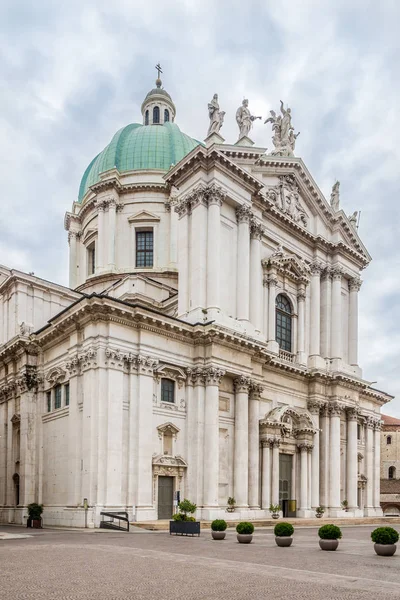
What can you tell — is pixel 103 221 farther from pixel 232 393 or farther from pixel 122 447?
pixel 122 447

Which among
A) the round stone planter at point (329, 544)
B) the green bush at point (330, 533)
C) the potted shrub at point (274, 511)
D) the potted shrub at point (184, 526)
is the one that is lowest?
the potted shrub at point (274, 511)

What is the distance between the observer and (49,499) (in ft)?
117

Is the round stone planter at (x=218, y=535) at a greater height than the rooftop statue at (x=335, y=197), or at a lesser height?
lesser

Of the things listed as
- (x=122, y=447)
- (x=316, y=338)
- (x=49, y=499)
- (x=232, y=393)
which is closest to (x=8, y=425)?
(x=49, y=499)

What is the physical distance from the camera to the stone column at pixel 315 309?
46469mm

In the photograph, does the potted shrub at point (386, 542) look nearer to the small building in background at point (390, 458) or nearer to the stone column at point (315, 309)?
the stone column at point (315, 309)

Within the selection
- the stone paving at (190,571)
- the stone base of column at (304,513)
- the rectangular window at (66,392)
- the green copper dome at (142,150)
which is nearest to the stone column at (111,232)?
the green copper dome at (142,150)

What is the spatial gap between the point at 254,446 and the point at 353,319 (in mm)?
17094

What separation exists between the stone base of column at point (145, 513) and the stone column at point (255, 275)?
13.4 meters

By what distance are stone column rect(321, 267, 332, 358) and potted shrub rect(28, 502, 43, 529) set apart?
78.2 ft

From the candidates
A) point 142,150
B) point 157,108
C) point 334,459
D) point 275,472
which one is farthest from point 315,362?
point 157,108

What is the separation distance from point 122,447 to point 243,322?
440 inches

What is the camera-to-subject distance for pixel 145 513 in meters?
31.6

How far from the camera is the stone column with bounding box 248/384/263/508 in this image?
37656 mm
